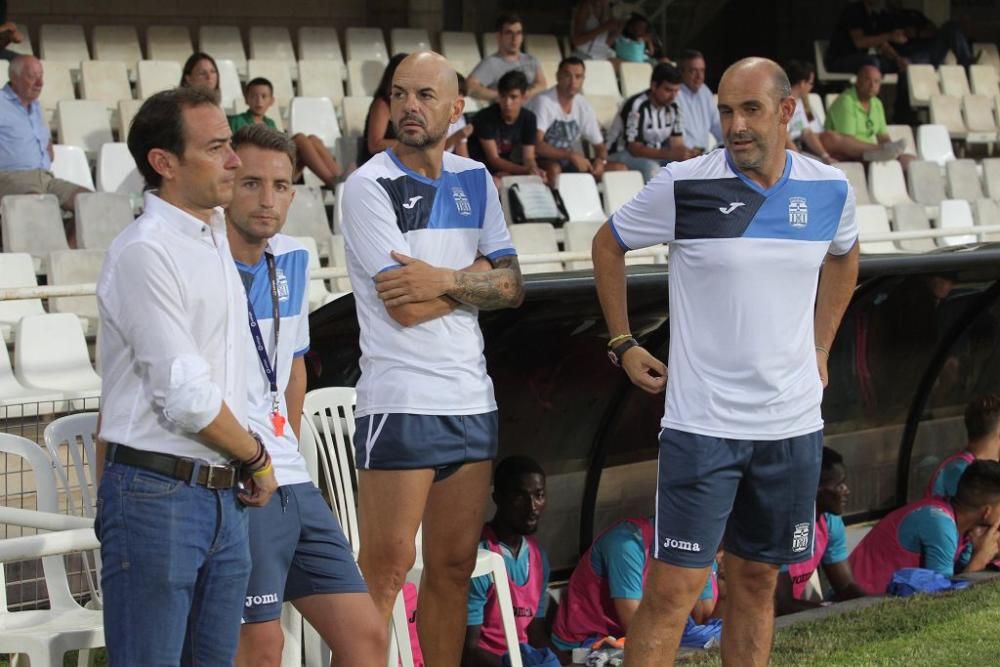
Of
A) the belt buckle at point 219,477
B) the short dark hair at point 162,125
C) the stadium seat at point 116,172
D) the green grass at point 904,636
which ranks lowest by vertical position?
the green grass at point 904,636

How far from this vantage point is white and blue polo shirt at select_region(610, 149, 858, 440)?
417 cm

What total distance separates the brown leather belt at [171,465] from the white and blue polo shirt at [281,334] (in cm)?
49

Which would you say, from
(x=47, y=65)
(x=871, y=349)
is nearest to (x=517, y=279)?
(x=871, y=349)

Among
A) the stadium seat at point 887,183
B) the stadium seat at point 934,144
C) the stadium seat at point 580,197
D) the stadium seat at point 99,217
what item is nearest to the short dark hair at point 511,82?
the stadium seat at point 580,197

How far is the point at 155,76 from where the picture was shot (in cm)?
1143

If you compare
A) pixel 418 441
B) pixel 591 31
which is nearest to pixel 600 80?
pixel 591 31

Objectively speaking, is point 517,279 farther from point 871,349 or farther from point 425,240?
point 871,349

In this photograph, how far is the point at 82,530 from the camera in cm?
375

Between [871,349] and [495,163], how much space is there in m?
3.60

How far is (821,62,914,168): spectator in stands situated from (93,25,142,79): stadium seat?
6042 millimetres

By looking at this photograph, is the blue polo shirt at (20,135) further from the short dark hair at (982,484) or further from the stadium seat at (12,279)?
Result: the short dark hair at (982,484)

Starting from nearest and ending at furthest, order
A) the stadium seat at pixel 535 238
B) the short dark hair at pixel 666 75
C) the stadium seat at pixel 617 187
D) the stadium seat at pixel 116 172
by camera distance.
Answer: the stadium seat at pixel 535 238 < the stadium seat at pixel 116 172 < the stadium seat at pixel 617 187 < the short dark hair at pixel 666 75

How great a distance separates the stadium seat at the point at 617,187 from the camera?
36.5 feet

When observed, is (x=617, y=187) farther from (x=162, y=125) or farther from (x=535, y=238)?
(x=162, y=125)
